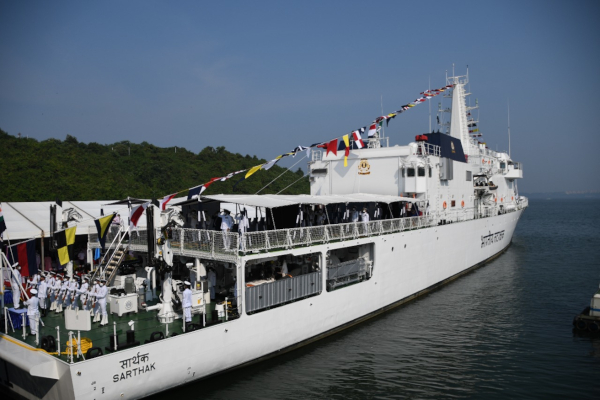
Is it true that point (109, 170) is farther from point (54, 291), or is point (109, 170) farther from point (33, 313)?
point (33, 313)

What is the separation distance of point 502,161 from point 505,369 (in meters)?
31.1

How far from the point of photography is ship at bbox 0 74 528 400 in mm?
11094

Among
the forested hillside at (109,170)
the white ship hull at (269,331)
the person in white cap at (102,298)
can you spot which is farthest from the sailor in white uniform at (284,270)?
the forested hillside at (109,170)

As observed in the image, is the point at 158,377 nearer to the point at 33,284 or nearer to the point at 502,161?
the point at 33,284

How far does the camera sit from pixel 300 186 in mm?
70938

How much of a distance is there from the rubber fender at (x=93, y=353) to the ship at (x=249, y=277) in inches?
1.6

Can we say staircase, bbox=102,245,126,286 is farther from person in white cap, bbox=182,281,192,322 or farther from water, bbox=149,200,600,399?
water, bbox=149,200,600,399

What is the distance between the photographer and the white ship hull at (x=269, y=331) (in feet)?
34.6

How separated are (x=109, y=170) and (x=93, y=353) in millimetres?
43572

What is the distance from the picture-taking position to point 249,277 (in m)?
17.4

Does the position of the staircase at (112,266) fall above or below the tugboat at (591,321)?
above

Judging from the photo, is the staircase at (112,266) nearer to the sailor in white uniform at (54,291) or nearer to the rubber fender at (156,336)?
the sailor in white uniform at (54,291)

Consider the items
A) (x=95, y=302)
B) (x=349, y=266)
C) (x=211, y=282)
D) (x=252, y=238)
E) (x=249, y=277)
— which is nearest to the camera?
(x=95, y=302)

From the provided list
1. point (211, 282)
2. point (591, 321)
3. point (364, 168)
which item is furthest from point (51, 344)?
point (364, 168)
